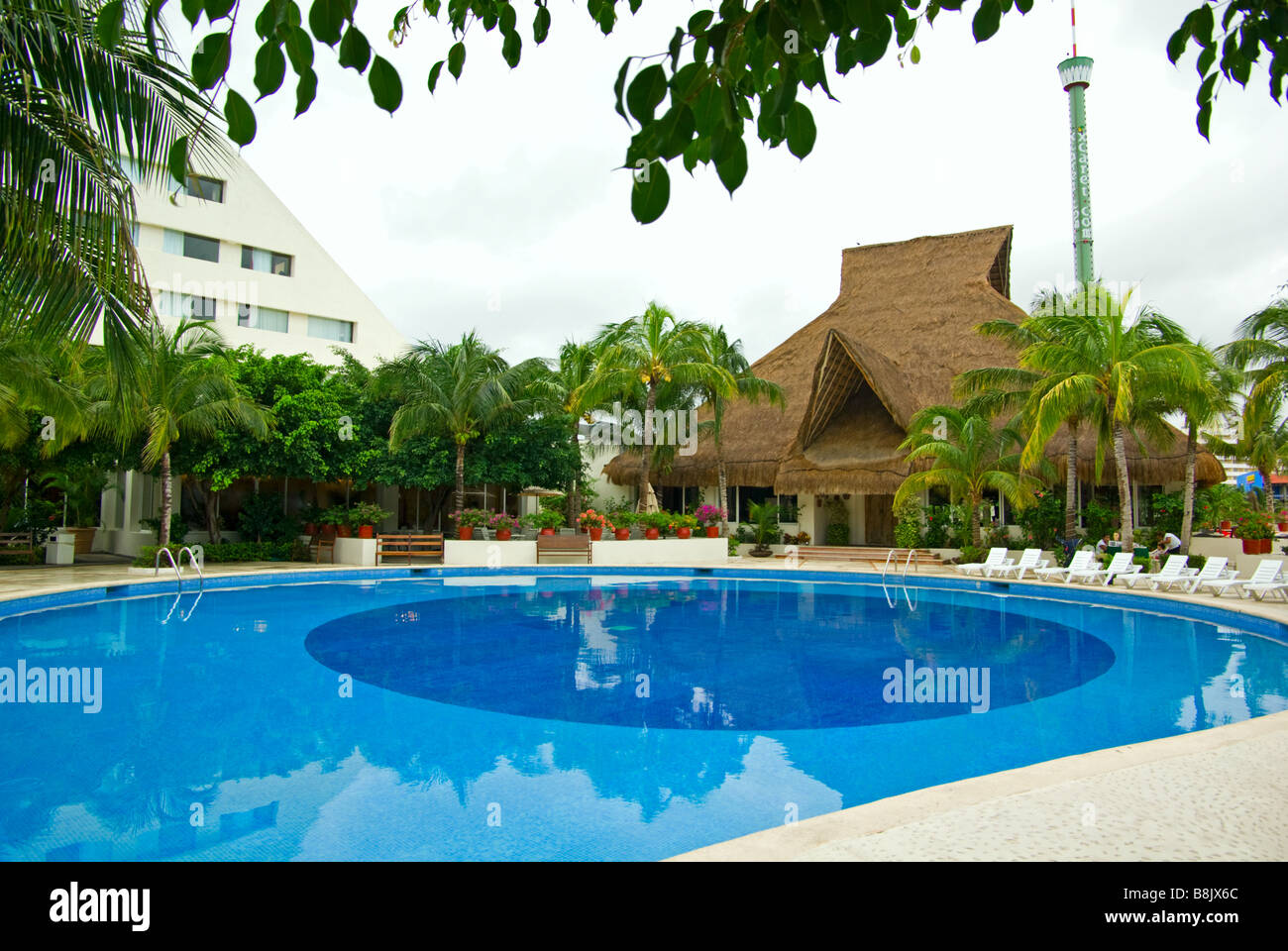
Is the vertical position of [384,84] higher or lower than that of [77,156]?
lower

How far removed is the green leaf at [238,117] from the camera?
176 cm

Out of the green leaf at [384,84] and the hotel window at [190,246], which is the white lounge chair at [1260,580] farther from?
the hotel window at [190,246]

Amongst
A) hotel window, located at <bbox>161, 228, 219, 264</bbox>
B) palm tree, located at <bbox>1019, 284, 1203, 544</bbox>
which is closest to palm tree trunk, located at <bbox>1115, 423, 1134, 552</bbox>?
palm tree, located at <bbox>1019, 284, 1203, 544</bbox>

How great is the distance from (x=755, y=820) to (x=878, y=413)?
22.2 meters

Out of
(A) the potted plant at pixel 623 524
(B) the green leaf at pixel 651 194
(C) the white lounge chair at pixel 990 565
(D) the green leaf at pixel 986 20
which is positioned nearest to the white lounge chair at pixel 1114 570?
(C) the white lounge chair at pixel 990 565

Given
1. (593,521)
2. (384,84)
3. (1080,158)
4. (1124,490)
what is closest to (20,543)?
(593,521)

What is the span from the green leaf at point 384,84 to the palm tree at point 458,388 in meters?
17.9

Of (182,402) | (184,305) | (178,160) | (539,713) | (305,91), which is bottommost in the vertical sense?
(539,713)

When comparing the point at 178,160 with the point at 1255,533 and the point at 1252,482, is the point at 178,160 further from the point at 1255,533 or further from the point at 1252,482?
the point at 1252,482

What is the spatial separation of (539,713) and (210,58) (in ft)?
19.8

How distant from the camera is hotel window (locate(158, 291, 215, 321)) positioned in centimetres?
2411

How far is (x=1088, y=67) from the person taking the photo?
4591 centimetres

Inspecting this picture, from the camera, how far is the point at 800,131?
5.73 ft

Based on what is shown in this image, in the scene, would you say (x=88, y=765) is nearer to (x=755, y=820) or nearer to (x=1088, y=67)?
(x=755, y=820)
